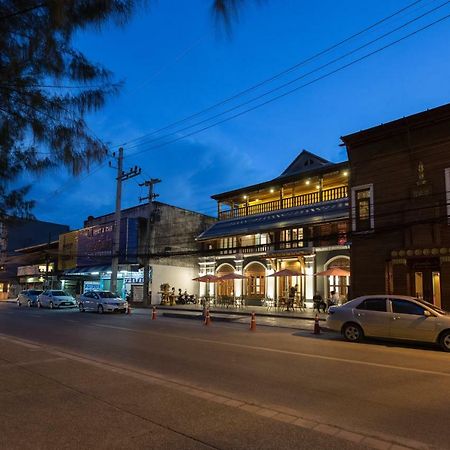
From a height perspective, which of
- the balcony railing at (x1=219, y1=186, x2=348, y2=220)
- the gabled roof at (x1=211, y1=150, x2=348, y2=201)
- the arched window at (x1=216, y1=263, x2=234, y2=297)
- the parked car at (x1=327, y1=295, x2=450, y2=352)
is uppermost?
the gabled roof at (x1=211, y1=150, x2=348, y2=201)

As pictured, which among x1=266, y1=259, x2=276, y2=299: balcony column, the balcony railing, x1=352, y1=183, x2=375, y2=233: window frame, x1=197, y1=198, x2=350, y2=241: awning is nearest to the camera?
x1=352, y1=183, x2=375, y2=233: window frame

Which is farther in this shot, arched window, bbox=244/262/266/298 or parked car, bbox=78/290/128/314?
arched window, bbox=244/262/266/298

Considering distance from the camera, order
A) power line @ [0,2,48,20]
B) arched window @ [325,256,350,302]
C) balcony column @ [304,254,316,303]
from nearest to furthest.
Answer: power line @ [0,2,48,20]
arched window @ [325,256,350,302]
balcony column @ [304,254,316,303]

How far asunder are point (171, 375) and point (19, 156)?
191 inches

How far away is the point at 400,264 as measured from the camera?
21.3 m

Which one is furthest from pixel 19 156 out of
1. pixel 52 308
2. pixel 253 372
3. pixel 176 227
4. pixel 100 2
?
pixel 176 227

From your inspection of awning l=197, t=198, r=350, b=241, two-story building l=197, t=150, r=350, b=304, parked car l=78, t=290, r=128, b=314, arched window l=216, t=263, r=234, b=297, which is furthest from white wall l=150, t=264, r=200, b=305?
parked car l=78, t=290, r=128, b=314

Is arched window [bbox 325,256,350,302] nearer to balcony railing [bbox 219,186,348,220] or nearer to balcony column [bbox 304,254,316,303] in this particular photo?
balcony column [bbox 304,254,316,303]

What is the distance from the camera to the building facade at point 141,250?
136 feet

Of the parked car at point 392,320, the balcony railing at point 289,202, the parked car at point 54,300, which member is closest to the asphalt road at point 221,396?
the parked car at point 392,320

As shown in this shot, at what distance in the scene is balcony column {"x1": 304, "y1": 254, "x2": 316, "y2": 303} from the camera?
3092 centimetres

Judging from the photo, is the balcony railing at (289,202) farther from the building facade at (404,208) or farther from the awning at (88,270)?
the awning at (88,270)

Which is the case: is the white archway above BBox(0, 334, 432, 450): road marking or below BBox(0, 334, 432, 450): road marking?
above

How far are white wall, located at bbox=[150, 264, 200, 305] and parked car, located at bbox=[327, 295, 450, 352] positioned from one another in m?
27.1
